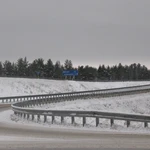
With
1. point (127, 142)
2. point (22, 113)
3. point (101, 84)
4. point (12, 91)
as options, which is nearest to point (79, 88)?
point (101, 84)

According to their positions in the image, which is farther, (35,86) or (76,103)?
(35,86)

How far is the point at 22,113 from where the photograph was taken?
24.8 m

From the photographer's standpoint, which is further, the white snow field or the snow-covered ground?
the snow-covered ground

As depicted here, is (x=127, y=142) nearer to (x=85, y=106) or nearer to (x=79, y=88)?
(x=85, y=106)

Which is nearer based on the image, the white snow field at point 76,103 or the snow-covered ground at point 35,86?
the white snow field at point 76,103

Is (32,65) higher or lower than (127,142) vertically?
higher

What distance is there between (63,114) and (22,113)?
523cm

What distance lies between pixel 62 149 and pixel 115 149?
62.2 inches

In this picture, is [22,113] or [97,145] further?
[22,113]

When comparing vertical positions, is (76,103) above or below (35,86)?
below

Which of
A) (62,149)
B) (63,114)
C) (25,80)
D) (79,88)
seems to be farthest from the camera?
(79,88)

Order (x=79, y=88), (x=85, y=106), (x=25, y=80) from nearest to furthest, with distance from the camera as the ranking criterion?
(x=85, y=106) → (x=25, y=80) → (x=79, y=88)

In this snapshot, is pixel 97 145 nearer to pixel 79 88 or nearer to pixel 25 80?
pixel 25 80

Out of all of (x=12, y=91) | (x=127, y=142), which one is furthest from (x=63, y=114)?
(x=12, y=91)
